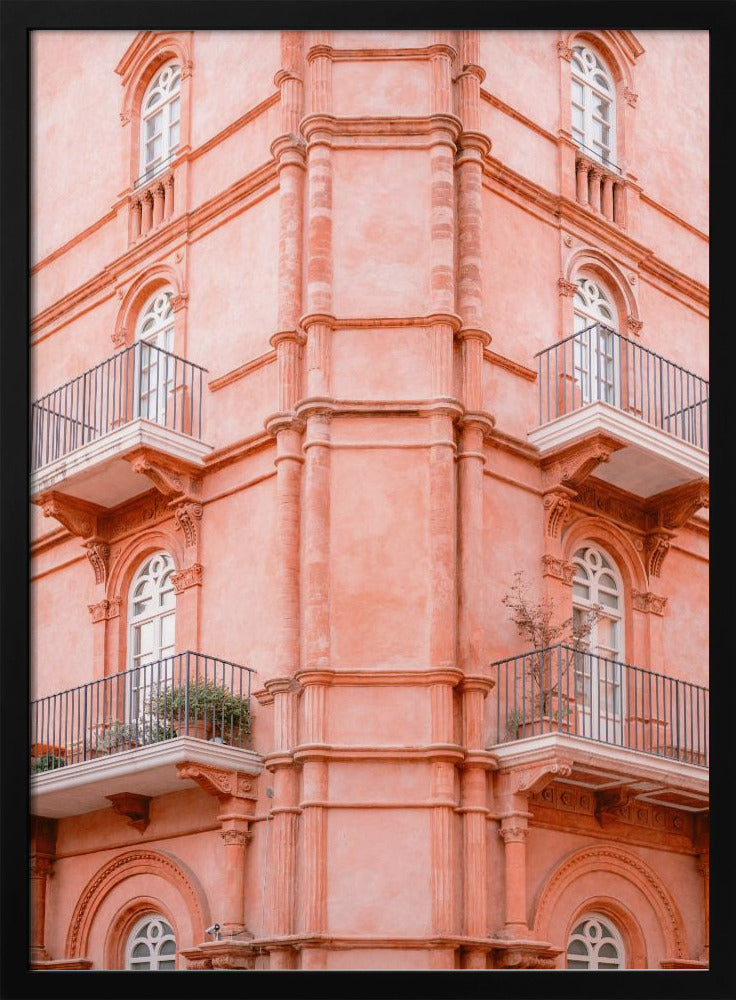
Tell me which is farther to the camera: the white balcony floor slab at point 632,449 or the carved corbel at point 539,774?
the white balcony floor slab at point 632,449

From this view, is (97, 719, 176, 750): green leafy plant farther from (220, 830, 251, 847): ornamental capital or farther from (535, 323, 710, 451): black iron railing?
(535, 323, 710, 451): black iron railing

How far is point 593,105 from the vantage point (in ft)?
50.4

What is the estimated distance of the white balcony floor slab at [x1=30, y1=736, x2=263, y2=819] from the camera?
1240cm

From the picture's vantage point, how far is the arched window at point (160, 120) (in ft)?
51.0

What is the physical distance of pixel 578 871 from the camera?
1288 cm

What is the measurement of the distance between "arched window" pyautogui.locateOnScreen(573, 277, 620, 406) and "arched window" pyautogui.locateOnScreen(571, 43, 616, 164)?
1.27 m

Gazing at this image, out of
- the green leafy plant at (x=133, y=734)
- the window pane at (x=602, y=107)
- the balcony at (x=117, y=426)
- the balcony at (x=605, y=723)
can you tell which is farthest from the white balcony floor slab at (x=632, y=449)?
the green leafy plant at (x=133, y=734)

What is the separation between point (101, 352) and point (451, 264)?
4118mm

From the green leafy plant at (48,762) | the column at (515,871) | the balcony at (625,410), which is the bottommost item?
the column at (515,871)

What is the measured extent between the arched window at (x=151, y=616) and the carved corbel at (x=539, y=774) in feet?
10.4

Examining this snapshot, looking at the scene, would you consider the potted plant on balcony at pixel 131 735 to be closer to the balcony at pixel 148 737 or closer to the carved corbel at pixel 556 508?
the balcony at pixel 148 737

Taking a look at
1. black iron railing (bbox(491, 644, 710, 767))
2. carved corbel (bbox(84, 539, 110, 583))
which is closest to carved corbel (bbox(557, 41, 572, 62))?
black iron railing (bbox(491, 644, 710, 767))

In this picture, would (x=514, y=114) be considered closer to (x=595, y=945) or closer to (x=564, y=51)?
(x=564, y=51)

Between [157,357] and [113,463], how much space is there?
1541 mm
